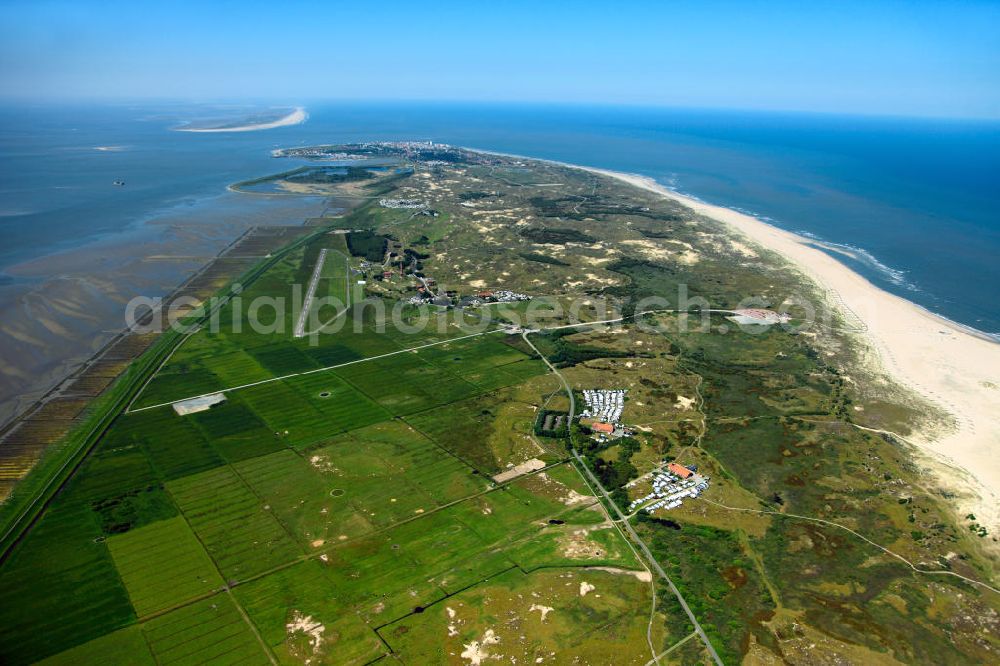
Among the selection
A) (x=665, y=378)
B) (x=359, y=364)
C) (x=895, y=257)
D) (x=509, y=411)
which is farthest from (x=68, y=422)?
(x=895, y=257)

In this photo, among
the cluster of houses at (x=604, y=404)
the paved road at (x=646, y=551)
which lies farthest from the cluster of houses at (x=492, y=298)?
the paved road at (x=646, y=551)

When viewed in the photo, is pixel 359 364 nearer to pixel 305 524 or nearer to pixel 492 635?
pixel 305 524

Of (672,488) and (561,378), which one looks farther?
(561,378)

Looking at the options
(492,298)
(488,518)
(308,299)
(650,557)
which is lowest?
(308,299)

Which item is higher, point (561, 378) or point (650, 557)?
point (561, 378)

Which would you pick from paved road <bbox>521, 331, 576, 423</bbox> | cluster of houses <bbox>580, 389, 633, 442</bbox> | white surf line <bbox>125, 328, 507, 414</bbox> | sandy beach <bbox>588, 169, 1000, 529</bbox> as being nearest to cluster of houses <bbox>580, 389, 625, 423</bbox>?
cluster of houses <bbox>580, 389, 633, 442</bbox>

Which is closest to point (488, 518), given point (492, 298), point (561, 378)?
point (561, 378)

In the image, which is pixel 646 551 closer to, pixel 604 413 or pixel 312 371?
pixel 604 413

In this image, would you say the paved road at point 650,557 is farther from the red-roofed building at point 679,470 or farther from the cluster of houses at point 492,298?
the cluster of houses at point 492,298
